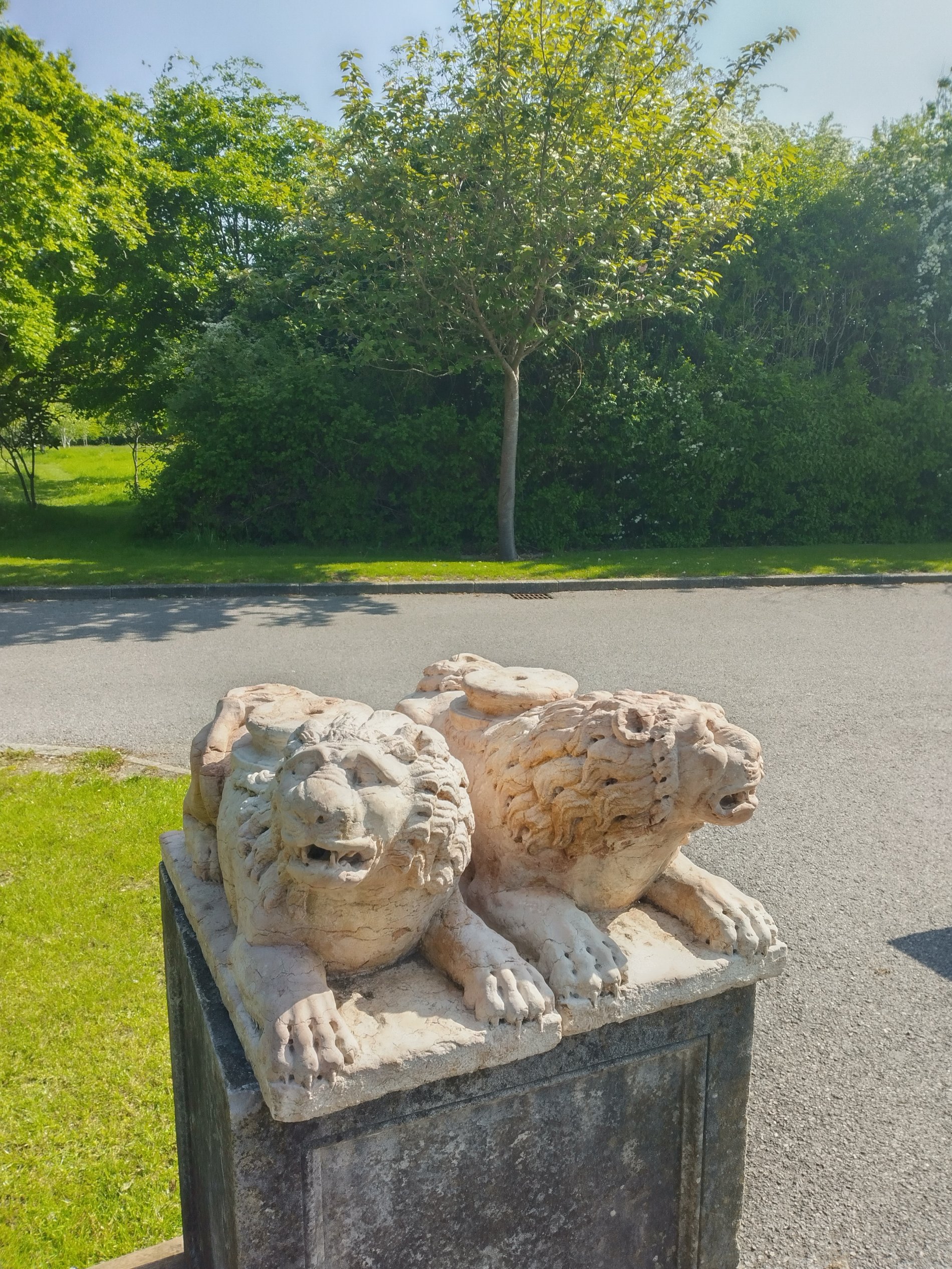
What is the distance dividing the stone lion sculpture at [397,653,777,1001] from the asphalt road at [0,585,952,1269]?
1366 mm

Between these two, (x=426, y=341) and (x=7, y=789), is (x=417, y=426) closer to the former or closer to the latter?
(x=426, y=341)

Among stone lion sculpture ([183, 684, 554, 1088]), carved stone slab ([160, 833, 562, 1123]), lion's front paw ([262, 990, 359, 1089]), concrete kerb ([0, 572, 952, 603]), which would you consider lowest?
concrete kerb ([0, 572, 952, 603])

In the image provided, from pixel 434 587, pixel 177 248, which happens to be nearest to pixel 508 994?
pixel 434 587

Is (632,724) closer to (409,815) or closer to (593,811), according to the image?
(593,811)

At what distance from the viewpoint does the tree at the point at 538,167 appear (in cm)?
1160

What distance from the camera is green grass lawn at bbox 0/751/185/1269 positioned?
9.08ft

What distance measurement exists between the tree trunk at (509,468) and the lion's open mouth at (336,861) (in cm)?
1252

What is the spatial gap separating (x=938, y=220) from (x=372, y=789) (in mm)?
19819

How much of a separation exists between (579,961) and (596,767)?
1.27ft

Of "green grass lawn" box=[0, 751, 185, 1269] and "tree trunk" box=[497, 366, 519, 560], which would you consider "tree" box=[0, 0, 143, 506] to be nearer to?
"tree trunk" box=[497, 366, 519, 560]

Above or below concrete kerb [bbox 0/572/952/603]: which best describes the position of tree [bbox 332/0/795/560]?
above

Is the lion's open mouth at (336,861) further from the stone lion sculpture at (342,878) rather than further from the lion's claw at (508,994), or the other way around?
the lion's claw at (508,994)

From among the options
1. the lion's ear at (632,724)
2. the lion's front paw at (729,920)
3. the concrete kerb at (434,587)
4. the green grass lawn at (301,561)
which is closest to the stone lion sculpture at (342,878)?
the lion's ear at (632,724)

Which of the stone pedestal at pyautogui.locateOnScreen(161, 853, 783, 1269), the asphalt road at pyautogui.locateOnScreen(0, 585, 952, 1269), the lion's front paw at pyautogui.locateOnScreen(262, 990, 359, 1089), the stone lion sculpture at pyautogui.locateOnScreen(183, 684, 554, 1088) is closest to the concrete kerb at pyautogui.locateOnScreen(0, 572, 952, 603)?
the asphalt road at pyautogui.locateOnScreen(0, 585, 952, 1269)
